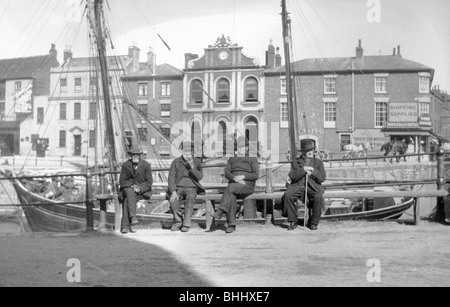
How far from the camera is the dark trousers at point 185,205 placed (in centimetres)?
645

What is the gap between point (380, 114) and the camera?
80.0 ft

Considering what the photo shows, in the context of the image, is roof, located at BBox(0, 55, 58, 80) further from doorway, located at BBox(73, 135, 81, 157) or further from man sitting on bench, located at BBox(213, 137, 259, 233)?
man sitting on bench, located at BBox(213, 137, 259, 233)

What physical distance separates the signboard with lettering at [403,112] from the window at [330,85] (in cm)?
477

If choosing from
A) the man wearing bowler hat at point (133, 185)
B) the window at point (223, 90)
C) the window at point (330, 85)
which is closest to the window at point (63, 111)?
the window at point (223, 90)

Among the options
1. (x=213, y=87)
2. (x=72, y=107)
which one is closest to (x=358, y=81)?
(x=213, y=87)

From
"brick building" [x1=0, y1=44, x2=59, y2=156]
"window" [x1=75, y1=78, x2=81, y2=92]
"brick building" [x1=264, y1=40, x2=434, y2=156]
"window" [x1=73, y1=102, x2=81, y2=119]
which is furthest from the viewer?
"brick building" [x1=0, y1=44, x2=59, y2=156]

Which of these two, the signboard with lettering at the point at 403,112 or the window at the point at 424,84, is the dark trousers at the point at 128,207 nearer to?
Result: the signboard with lettering at the point at 403,112

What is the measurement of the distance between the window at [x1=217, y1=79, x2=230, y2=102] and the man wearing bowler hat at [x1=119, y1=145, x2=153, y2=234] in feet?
35.6

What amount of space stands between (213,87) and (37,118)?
9.81 metres

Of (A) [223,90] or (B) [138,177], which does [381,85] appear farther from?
(B) [138,177]

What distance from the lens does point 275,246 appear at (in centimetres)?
532

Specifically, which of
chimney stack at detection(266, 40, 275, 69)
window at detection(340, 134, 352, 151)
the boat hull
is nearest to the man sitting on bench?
the boat hull

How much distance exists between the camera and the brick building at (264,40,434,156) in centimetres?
2006

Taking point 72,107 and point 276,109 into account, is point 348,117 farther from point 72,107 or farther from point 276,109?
point 72,107
